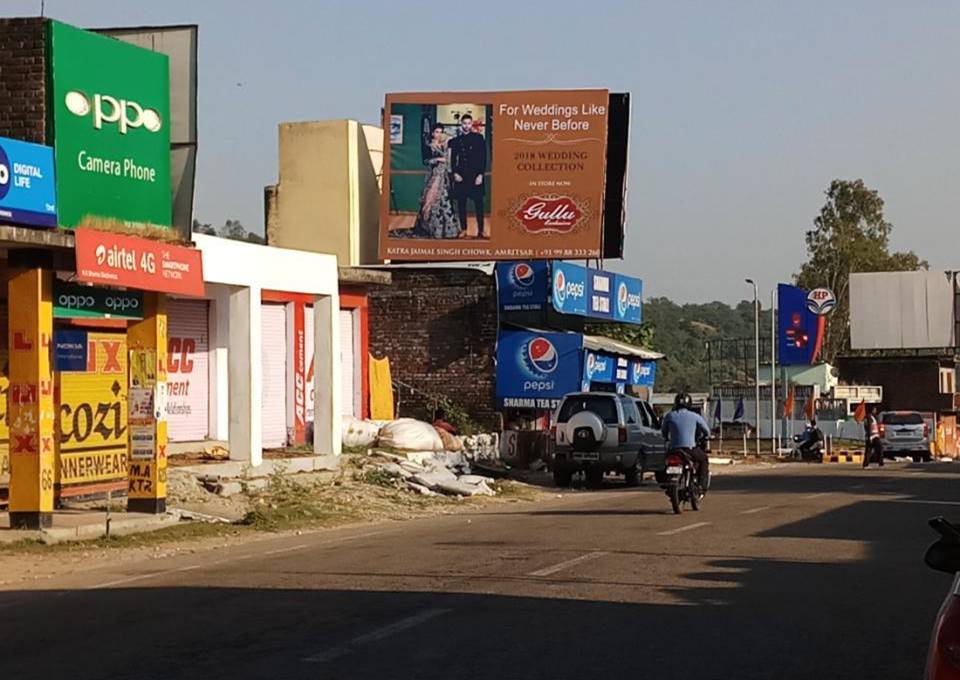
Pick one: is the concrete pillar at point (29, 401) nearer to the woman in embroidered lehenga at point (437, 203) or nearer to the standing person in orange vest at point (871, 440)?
the woman in embroidered lehenga at point (437, 203)

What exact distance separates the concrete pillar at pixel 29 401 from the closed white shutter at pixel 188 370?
894cm

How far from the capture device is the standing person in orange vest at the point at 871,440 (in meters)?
47.5

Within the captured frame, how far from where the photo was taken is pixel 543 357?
136ft

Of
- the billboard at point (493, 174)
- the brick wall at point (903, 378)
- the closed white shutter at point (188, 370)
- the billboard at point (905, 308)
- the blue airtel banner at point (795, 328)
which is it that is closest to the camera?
the closed white shutter at point (188, 370)

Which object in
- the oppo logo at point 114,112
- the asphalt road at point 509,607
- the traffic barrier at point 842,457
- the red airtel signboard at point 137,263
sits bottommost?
the traffic barrier at point 842,457

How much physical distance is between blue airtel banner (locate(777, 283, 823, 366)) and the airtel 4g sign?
54.8 m

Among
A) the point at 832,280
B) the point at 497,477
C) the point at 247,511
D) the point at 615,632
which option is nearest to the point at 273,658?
the point at 615,632

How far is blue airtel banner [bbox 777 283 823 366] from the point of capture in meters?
73.0

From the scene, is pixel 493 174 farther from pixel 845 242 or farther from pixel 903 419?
pixel 845 242

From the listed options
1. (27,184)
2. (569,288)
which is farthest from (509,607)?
(569,288)

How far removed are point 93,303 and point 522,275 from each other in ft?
74.1

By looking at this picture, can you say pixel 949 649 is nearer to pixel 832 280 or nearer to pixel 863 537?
pixel 863 537

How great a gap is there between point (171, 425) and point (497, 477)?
9.22 m

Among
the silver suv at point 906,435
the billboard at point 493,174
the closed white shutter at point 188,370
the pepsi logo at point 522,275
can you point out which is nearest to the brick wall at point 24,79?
the closed white shutter at point 188,370
